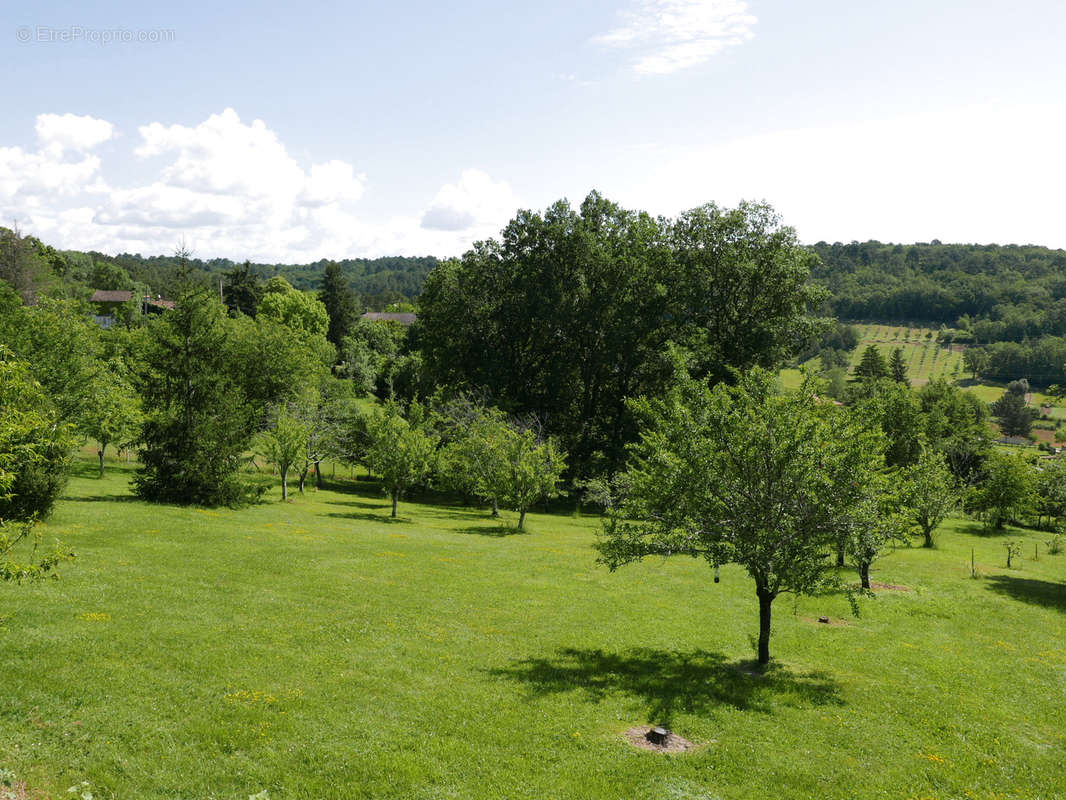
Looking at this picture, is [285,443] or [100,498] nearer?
[100,498]

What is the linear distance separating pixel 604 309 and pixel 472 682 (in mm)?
42909

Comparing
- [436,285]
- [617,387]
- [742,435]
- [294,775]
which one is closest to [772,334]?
[617,387]

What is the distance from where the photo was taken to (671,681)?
59.6 ft

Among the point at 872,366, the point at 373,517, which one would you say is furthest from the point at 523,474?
the point at 872,366

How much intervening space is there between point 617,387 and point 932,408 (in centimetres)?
5377

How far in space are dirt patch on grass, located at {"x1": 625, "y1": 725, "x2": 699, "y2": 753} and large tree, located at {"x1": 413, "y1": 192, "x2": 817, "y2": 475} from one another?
3844 centimetres

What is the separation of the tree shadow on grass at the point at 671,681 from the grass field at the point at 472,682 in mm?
94

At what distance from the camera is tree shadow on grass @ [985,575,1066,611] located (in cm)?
3169

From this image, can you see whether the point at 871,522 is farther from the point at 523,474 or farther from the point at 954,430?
the point at 954,430

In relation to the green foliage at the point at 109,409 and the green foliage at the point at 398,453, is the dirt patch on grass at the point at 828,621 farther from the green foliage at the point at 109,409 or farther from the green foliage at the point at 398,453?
the green foliage at the point at 109,409

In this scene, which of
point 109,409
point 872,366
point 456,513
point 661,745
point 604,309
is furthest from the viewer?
point 872,366

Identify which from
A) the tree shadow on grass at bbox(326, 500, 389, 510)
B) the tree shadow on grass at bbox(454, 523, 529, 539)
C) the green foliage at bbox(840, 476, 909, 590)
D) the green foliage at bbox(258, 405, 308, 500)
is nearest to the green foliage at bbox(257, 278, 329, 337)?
the tree shadow on grass at bbox(326, 500, 389, 510)

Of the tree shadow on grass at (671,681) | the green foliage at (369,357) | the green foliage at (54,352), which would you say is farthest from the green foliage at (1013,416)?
the green foliage at (54,352)

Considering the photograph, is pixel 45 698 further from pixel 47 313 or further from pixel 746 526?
pixel 47 313
